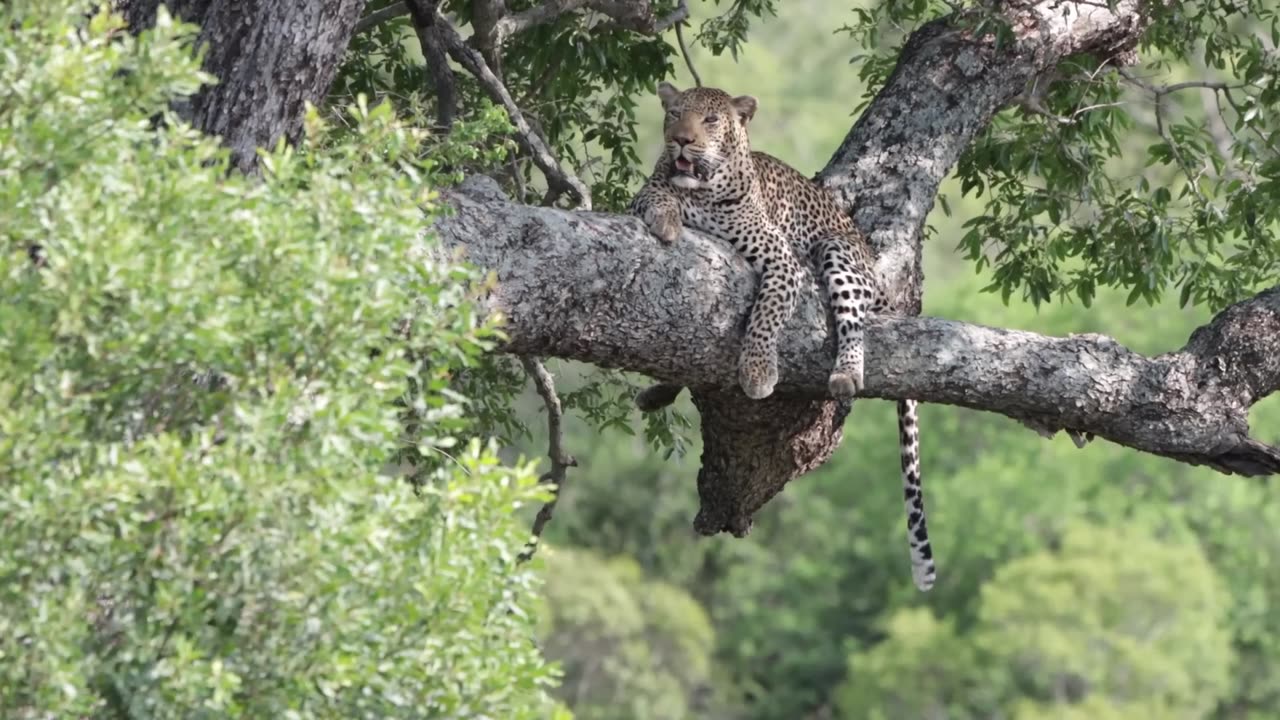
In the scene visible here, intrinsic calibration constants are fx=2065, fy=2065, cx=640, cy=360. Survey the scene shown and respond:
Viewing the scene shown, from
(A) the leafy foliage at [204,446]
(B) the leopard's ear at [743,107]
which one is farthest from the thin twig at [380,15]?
(A) the leafy foliage at [204,446]

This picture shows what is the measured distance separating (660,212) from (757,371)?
705 mm

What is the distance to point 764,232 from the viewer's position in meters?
8.44

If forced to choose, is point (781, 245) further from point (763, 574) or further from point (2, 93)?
point (763, 574)

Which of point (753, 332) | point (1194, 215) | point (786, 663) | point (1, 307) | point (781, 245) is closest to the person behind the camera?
point (1, 307)

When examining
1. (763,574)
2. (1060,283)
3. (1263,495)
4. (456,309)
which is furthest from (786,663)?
(456,309)

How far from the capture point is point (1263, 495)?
49406mm

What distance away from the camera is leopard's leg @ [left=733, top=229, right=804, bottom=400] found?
7684mm

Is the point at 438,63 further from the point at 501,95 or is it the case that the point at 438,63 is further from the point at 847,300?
the point at 847,300

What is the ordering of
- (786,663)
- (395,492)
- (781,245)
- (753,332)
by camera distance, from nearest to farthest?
(395,492) < (753,332) < (781,245) < (786,663)

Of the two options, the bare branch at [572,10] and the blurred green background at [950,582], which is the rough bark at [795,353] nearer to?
the bare branch at [572,10]

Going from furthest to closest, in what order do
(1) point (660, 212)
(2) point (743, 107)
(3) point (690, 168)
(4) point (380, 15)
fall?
(2) point (743, 107) → (4) point (380, 15) → (3) point (690, 168) → (1) point (660, 212)

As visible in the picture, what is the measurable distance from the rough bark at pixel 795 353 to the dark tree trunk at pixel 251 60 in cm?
89

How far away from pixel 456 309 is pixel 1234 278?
6281 millimetres

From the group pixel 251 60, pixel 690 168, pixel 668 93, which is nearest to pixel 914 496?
pixel 690 168
